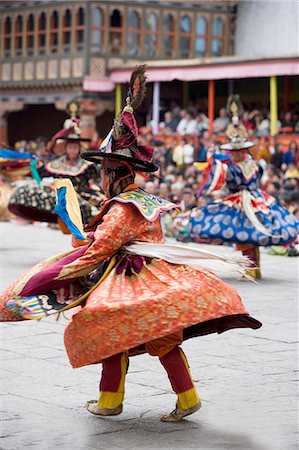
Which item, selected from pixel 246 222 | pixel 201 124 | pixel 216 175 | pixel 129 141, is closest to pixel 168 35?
pixel 201 124

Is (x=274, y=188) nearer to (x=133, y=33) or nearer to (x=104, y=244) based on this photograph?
(x=104, y=244)

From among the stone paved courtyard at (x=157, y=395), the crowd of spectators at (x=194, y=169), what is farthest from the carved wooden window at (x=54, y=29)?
the stone paved courtyard at (x=157, y=395)

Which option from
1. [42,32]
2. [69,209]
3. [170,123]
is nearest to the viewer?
[69,209]

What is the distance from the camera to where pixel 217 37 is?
31.1 m

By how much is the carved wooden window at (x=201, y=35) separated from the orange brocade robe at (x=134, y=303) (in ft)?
84.2

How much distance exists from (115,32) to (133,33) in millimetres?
473

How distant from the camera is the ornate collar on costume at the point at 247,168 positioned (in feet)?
38.2

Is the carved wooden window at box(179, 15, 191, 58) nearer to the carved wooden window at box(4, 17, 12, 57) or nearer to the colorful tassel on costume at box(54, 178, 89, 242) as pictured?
the carved wooden window at box(4, 17, 12, 57)

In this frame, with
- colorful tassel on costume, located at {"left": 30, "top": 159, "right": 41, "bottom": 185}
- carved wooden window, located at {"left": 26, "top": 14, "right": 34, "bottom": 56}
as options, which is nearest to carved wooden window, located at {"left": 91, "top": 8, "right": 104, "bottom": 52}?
carved wooden window, located at {"left": 26, "top": 14, "right": 34, "bottom": 56}

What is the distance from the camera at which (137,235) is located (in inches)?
227

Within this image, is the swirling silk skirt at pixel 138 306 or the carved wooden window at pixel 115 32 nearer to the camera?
the swirling silk skirt at pixel 138 306

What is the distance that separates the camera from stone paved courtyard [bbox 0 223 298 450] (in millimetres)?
5332

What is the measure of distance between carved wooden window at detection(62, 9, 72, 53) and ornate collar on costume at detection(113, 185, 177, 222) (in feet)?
83.0

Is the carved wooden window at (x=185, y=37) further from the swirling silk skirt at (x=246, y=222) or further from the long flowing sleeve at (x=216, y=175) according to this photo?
the swirling silk skirt at (x=246, y=222)
